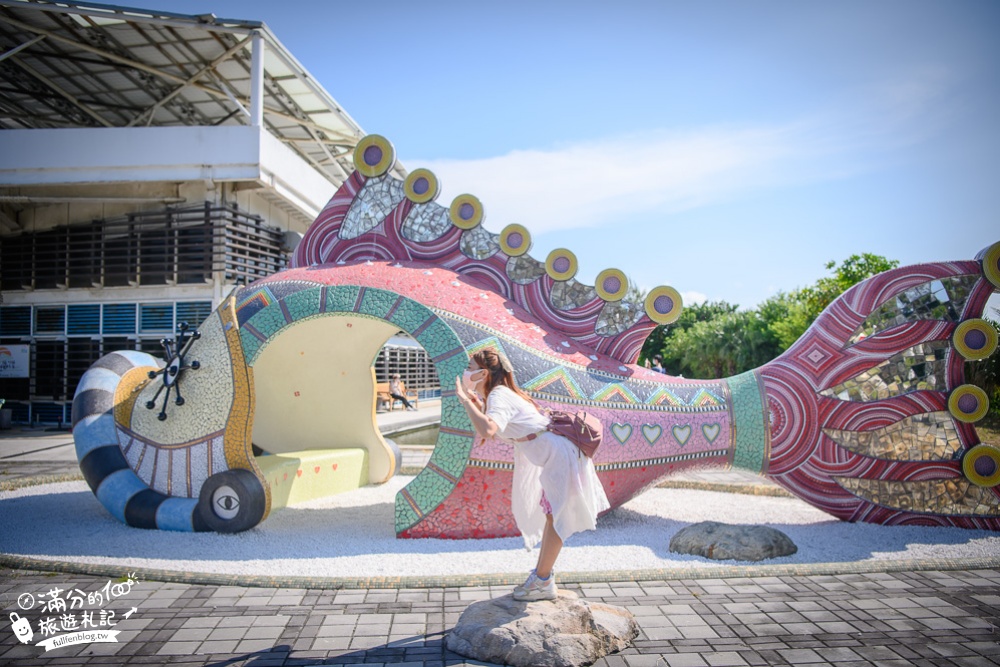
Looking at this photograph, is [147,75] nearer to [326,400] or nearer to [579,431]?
[326,400]

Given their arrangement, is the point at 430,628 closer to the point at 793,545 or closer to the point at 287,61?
the point at 793,545

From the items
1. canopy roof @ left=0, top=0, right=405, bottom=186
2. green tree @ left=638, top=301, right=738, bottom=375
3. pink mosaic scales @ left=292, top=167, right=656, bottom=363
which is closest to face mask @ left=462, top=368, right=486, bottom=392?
pink mosaic scales @ left=292, top=167, right=656, bottom=363

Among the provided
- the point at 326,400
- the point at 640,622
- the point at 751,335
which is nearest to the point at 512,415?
the point at 640,622

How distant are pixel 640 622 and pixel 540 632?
0.82m

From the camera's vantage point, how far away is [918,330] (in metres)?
6.08

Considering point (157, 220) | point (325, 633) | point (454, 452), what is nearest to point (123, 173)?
point (157, 220)

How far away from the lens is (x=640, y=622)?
3953 millimetres

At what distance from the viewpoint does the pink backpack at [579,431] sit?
147 inches

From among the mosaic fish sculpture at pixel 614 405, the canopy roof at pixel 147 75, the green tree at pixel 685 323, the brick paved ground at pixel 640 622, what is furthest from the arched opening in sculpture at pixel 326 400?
the green tree at pixel 685 323

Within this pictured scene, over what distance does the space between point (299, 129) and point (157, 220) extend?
18.1ft

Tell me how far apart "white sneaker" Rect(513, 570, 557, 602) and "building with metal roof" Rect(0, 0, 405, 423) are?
12.7 m

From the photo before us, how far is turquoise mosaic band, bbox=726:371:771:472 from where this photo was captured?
19.9 feet

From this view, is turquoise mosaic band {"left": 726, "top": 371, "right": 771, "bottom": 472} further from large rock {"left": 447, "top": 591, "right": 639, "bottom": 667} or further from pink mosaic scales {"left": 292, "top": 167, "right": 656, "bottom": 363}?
large rock {"left": 447, "top": 591, "right": 639, "bottom": 667}

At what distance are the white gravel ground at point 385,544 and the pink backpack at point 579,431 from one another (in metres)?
1.55
